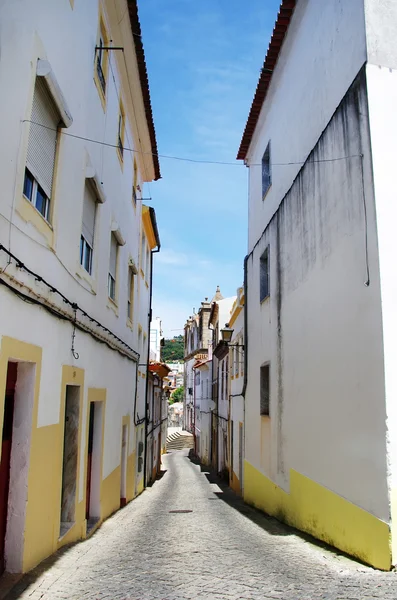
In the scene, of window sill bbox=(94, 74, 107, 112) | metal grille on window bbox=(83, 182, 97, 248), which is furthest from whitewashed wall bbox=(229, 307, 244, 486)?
window sill bbox=(94, 74, 107, 112)

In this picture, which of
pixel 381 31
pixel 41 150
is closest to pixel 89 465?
pixel 41 150

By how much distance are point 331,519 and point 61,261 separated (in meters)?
4.70

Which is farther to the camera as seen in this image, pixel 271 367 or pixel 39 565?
pixel 271 367

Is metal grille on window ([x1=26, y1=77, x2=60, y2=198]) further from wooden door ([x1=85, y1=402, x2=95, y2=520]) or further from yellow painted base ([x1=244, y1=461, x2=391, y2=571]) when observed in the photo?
yellow painted base ([x1=244, y1=461, x2=391, y2=571])

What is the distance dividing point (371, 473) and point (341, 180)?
3578 millimetres

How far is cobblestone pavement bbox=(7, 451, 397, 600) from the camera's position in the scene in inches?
180

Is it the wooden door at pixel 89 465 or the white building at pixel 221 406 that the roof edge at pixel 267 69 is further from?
the wooden door at pixel 89 465

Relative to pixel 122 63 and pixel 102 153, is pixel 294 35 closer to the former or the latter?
pixel 122 63

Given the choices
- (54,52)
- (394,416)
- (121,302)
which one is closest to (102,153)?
(54,52)

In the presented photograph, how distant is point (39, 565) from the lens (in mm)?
5086

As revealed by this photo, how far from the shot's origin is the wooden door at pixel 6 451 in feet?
15.4

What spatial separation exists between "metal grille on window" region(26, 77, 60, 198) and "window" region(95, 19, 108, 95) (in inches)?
107

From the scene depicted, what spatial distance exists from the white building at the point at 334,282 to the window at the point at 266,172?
2.84 feet

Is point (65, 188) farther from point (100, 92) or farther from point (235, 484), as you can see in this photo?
point (235, 484)
